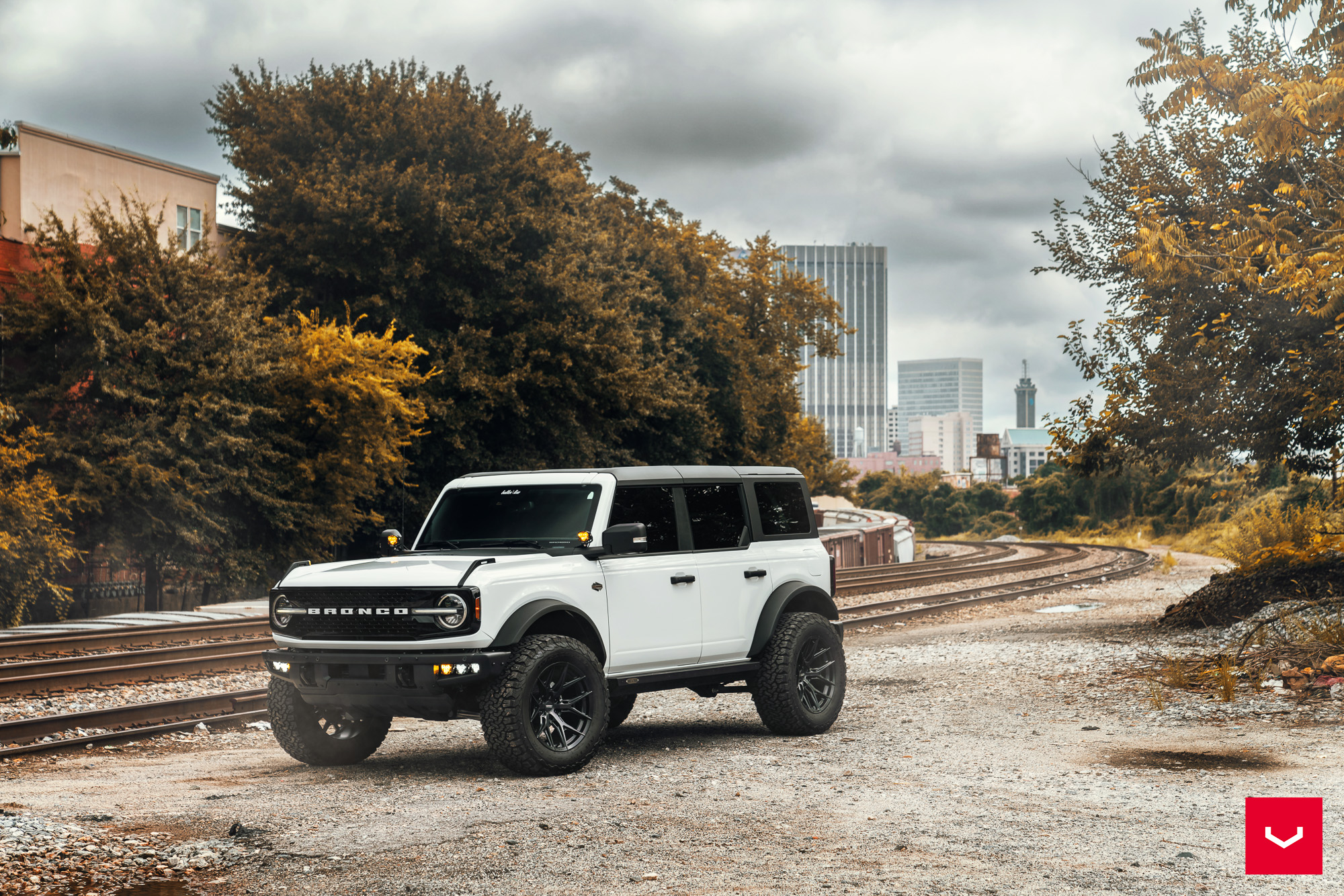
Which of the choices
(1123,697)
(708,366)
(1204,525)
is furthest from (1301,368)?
(1204,525)

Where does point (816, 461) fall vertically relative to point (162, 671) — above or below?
above

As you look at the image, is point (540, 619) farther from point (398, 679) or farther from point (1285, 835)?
point (1285, 835)

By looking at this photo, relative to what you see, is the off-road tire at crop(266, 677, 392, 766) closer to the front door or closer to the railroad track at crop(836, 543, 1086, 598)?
the front door

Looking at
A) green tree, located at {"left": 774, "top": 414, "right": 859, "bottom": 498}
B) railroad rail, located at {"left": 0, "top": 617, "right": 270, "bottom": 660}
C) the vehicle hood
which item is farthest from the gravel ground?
green tree, located at {"left": 774, "top": 414, "right": 859, "bottom": 498}

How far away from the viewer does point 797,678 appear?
32.5ft

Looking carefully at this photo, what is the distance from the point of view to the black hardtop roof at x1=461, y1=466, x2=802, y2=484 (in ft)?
29.9

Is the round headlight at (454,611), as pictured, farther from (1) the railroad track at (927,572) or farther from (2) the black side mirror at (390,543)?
(1) the railroad track at (927,572)

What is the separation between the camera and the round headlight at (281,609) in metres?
8.34

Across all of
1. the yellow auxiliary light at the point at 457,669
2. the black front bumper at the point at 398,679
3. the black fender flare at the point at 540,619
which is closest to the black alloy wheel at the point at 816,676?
the black fender flare at the point at 540,619

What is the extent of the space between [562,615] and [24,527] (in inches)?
646

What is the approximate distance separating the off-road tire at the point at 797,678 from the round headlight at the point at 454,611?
2.98 m

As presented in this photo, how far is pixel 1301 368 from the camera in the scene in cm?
1530

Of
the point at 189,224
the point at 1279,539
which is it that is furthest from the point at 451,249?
the point at 1279,539

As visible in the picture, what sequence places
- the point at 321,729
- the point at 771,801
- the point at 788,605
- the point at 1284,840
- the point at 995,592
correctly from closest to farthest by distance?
the point at 1284,840 → the point at 771,801 → the point at 321,729 → the point at 788,605 → the point at 995,592
